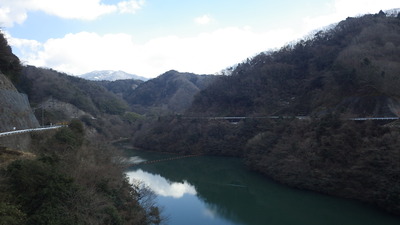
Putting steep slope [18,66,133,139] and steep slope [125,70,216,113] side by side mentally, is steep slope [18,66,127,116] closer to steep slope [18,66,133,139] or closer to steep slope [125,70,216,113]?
steep slope [18,66,133,139]

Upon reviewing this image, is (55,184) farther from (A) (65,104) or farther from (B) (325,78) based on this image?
(A) (65,104)

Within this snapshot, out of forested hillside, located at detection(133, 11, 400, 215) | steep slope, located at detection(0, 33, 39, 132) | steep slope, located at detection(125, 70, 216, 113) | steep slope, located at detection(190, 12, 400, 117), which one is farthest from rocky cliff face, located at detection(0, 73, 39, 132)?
steep slope, located at detection(125, 70, 216, 113)

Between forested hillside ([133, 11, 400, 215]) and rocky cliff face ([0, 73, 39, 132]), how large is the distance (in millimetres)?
14420

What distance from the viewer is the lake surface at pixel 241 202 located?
46.4 feet

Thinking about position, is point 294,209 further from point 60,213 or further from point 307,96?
point 307,96

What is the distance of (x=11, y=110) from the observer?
46.5ft

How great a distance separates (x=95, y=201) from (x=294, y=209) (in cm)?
1044

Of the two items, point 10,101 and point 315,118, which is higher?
point 10,101

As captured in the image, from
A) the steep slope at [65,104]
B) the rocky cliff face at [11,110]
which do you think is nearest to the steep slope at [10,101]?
the rocky cliff face at [11,110]

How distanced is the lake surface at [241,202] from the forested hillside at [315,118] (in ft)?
2.57

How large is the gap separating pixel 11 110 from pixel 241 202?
12.3 meters

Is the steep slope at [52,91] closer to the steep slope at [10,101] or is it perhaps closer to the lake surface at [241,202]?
the steep slope at [10,101]

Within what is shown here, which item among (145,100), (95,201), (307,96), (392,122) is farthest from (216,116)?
(145,100)

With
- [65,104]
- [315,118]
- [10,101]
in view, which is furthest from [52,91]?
[315,118]
